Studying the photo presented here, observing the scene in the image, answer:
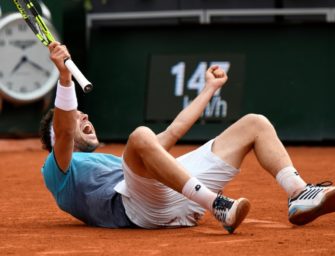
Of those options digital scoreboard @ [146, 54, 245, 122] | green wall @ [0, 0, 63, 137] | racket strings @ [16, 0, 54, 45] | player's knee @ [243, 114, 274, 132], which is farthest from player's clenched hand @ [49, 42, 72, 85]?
green wall @ [0, 0, 63, 137]

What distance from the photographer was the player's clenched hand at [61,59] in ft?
19.0

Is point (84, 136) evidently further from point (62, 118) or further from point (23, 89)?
point (23, 89)

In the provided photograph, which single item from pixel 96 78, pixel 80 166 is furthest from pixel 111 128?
pixel 80 166

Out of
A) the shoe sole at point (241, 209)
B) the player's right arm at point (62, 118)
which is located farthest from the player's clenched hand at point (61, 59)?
the shoe sole at point (241, 209)

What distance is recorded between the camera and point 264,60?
13.2 m

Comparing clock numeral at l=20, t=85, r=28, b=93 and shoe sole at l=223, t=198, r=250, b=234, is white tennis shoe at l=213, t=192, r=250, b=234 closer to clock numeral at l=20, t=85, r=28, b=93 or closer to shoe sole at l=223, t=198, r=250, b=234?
shoe sole at l=223, t=198, r=250, b=234

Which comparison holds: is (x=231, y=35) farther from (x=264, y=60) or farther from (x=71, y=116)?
(x=71, y=116)

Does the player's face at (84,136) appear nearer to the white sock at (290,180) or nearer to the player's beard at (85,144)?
the player's beard at (85,144)

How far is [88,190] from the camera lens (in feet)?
19.9

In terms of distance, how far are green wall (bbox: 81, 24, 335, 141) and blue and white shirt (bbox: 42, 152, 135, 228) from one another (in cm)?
705

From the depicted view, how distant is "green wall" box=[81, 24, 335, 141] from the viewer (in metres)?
13.0

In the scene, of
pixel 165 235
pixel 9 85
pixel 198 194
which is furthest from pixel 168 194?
pixel 9 85

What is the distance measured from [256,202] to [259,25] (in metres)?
6.03

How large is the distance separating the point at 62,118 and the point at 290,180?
132 centimetres
